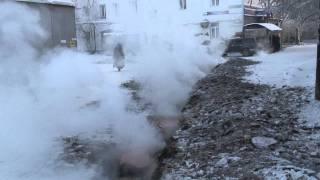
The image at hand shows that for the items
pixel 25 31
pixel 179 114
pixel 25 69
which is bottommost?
pixel 179 114

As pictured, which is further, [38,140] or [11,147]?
[38,140]

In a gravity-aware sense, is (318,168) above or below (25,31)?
below

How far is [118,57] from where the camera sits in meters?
22.7

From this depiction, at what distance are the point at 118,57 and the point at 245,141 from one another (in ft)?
50.8

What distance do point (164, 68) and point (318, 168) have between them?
13077mm

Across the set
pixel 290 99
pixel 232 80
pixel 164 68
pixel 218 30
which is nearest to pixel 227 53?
pixel 218 30

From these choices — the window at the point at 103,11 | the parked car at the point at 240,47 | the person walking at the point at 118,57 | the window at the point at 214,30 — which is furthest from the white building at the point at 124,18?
the window at the point at 214,30

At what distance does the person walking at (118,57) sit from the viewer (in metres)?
22.6

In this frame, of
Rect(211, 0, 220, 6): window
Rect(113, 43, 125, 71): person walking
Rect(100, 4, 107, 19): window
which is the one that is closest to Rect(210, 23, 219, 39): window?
Rect(211, 0, 220, 6): window

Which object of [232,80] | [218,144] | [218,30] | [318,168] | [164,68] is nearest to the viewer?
[318,168]

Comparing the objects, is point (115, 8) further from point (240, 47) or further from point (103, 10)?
point (240, 47)

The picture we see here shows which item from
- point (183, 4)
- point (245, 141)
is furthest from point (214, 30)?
point (245, 141)

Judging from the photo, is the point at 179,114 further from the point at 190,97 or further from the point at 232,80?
the point at 232,80

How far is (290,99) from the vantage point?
1109 centimetres
